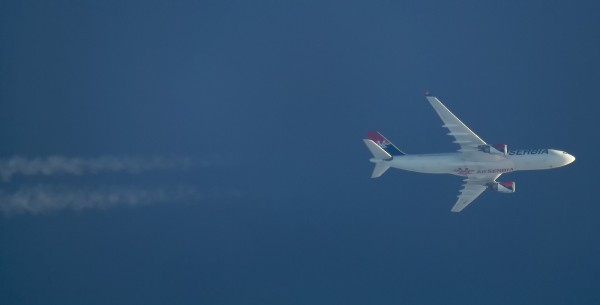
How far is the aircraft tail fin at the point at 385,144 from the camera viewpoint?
7444 cm

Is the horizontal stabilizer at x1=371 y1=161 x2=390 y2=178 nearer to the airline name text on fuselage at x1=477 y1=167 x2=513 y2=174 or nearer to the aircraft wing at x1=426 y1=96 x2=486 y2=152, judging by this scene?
the aircraft wing at x1=426 y1=96 x2=486 y2=152

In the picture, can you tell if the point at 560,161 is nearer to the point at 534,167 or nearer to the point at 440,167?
the point at 534,167

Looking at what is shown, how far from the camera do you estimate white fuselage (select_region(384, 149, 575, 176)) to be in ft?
234

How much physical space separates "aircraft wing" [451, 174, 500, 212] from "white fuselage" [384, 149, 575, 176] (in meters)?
3.06

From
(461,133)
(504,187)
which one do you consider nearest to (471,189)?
(504,187)

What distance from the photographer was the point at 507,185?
75.9 meters

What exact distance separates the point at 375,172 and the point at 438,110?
323 inches

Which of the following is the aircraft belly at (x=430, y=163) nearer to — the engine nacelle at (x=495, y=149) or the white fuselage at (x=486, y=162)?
the white fuselage at (x=486, y=162)

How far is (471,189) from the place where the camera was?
255ft

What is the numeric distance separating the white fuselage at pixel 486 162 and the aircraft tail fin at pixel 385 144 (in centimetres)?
208

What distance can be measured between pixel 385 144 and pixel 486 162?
354 inches

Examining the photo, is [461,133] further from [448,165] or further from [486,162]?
[486,162]

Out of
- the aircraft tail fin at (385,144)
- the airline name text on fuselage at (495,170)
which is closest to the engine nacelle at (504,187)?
the airline name text on fuselage at (495,170)

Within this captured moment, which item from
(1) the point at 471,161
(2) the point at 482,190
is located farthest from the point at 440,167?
(2) the point at 482,190
